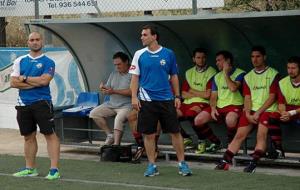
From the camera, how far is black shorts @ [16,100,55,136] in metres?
9.13

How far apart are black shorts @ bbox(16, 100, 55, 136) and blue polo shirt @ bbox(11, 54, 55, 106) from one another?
0.06 m

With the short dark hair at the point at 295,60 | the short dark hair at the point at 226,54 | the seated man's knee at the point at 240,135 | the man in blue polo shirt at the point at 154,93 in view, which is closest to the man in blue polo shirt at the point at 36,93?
the man in blue polo shirt at the point at 154,93

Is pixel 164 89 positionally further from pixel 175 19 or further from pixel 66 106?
pixel 66 106

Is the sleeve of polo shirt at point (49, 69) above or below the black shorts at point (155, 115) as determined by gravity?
above

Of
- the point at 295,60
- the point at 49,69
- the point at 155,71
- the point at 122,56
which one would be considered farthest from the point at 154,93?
the point at 122,56

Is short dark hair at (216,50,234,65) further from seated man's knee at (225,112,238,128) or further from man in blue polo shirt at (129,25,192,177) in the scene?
man in blue polo shirt at (129,25,192,177)

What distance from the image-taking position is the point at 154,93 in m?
9.31

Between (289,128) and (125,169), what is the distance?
2288mm

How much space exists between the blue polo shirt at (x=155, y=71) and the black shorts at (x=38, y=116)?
3.73 ft

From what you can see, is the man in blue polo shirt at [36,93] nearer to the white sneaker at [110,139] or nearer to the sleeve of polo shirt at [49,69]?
the sleeve of polo shirt at [49,69]

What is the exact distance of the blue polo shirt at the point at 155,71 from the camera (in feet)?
30.5

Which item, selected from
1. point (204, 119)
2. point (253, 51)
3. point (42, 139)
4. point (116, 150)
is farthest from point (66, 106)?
point (253, 51)

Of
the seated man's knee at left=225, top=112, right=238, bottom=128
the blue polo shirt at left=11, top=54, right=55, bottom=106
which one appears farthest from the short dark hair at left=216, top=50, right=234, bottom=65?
the blue polo shirt at left=11, top=54, right=55, bottom=106

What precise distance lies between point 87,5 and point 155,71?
16.7 ft
